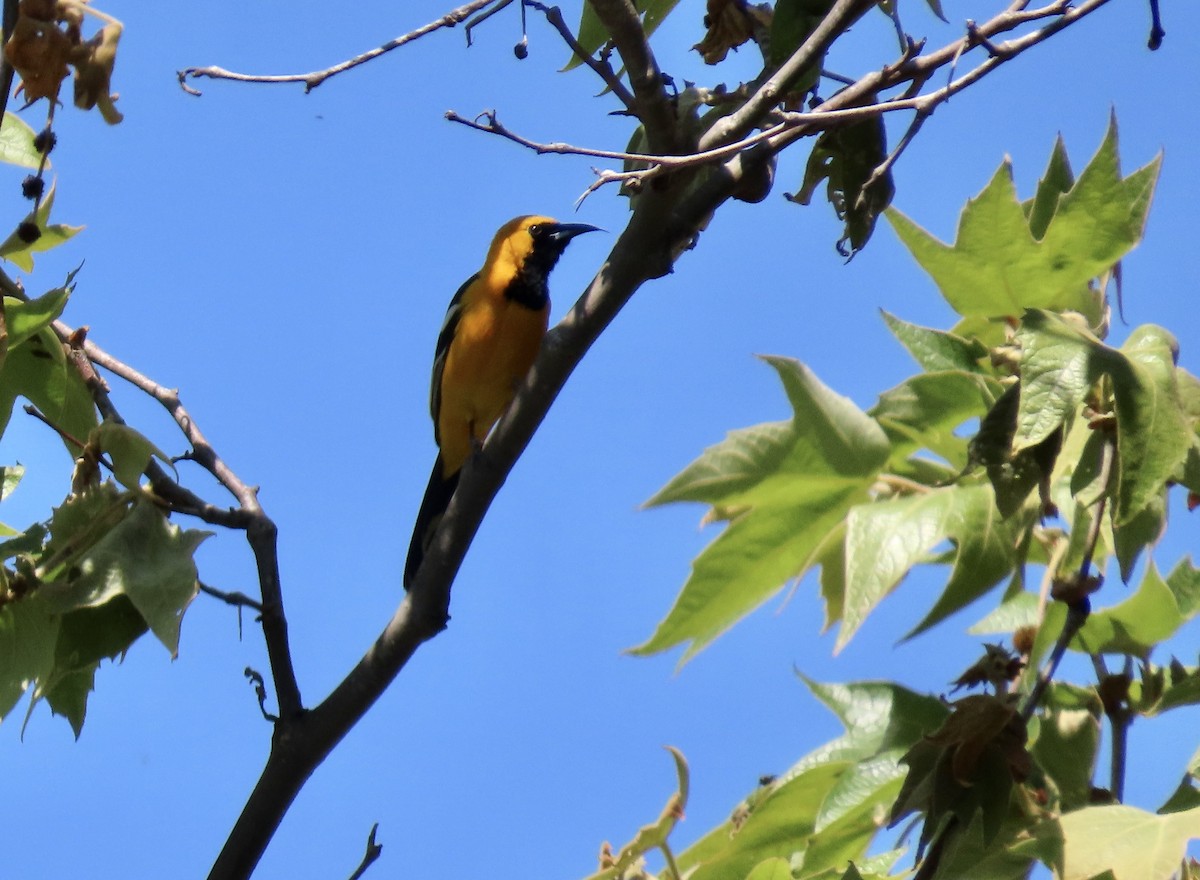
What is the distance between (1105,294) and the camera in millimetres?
1934

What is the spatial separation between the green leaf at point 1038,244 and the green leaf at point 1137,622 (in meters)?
0.44

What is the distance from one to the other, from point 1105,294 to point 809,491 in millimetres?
542

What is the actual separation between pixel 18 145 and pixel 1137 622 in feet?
7.07

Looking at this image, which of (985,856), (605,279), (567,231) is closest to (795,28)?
(605,279)

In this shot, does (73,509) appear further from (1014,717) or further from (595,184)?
(1014,717)

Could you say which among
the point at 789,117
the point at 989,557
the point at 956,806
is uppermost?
the point at 789,117

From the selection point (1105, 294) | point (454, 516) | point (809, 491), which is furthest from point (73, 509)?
point (1105, 294)

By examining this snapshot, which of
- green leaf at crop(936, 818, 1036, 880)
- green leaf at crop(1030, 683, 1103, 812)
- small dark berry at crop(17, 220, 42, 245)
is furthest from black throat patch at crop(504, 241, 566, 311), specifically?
green leaf at crop(936, 818, 1036, 880)

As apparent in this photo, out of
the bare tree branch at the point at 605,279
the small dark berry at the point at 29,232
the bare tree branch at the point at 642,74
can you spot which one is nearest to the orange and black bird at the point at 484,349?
the bare tree branch at the point at 605,279

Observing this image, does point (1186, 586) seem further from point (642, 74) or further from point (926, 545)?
point (642, 74)

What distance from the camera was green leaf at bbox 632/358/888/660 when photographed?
1.97 metres

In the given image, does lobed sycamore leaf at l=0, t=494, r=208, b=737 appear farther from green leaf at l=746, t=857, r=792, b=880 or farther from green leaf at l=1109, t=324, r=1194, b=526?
green leaf at l=1109, t=324, r=1194, b=526

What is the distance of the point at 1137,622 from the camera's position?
197 centimetres

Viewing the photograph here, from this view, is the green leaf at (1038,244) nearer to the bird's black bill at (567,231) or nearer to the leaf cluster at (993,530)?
the leaf cluster at (993,530)
